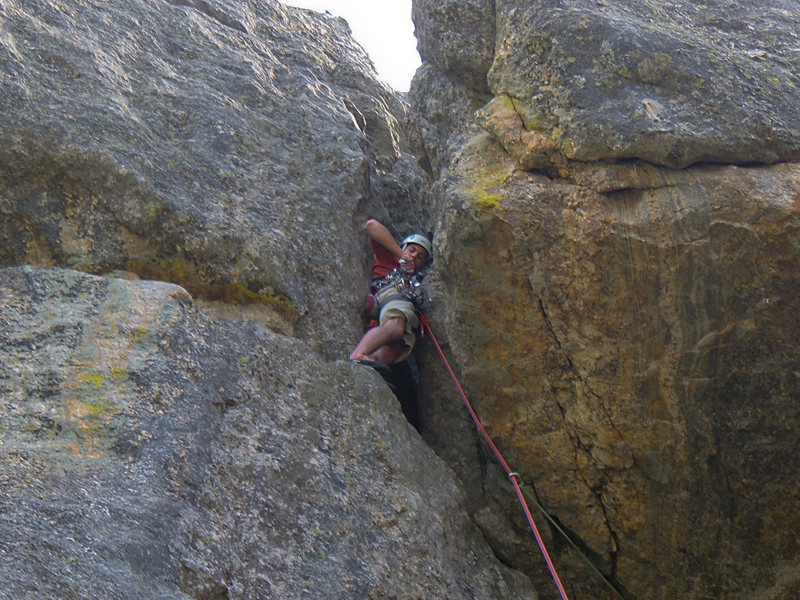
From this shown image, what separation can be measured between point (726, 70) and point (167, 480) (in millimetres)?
4683

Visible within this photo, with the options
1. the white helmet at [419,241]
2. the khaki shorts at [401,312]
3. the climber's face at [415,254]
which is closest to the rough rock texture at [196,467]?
the khaki shorts at [401,312]

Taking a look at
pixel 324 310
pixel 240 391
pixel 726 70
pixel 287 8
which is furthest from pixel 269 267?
pixel 287 8

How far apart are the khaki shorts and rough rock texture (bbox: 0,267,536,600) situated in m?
1.05

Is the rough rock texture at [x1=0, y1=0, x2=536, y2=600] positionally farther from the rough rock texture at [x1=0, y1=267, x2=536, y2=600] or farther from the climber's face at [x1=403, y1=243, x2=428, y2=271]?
the climber's face at [x1=403, y1=243, x2=428, y2=271]

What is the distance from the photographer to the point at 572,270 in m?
5.32

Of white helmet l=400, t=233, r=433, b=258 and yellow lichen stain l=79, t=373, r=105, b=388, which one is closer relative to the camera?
yellow lichen stain l=79, t=373, r=105, b=388

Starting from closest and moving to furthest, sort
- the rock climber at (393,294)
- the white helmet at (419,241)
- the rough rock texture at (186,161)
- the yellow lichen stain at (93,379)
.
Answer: the yellow lichen stain at (93,379) < the rough rock texture at (186,161) < the rock climber at (393,294) < the white helmet at (419,241)

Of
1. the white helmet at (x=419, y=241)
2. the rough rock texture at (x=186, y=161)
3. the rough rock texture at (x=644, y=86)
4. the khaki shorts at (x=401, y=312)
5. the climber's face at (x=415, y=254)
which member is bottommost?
the khaki shorts at (x=401, y=312)

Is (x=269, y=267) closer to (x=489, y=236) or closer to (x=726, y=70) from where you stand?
(x=489, y=236)

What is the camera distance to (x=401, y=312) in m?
6.63

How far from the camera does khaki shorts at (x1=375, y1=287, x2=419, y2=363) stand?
662 centimetres

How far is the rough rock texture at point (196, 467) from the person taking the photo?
3.43 metres

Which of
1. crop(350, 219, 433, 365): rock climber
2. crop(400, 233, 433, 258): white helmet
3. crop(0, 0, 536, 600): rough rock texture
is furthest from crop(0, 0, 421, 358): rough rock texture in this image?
crop(400, 233, 433, 258): white helmet

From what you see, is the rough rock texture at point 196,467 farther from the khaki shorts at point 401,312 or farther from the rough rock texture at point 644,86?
the rough rock texture at point 644,86
